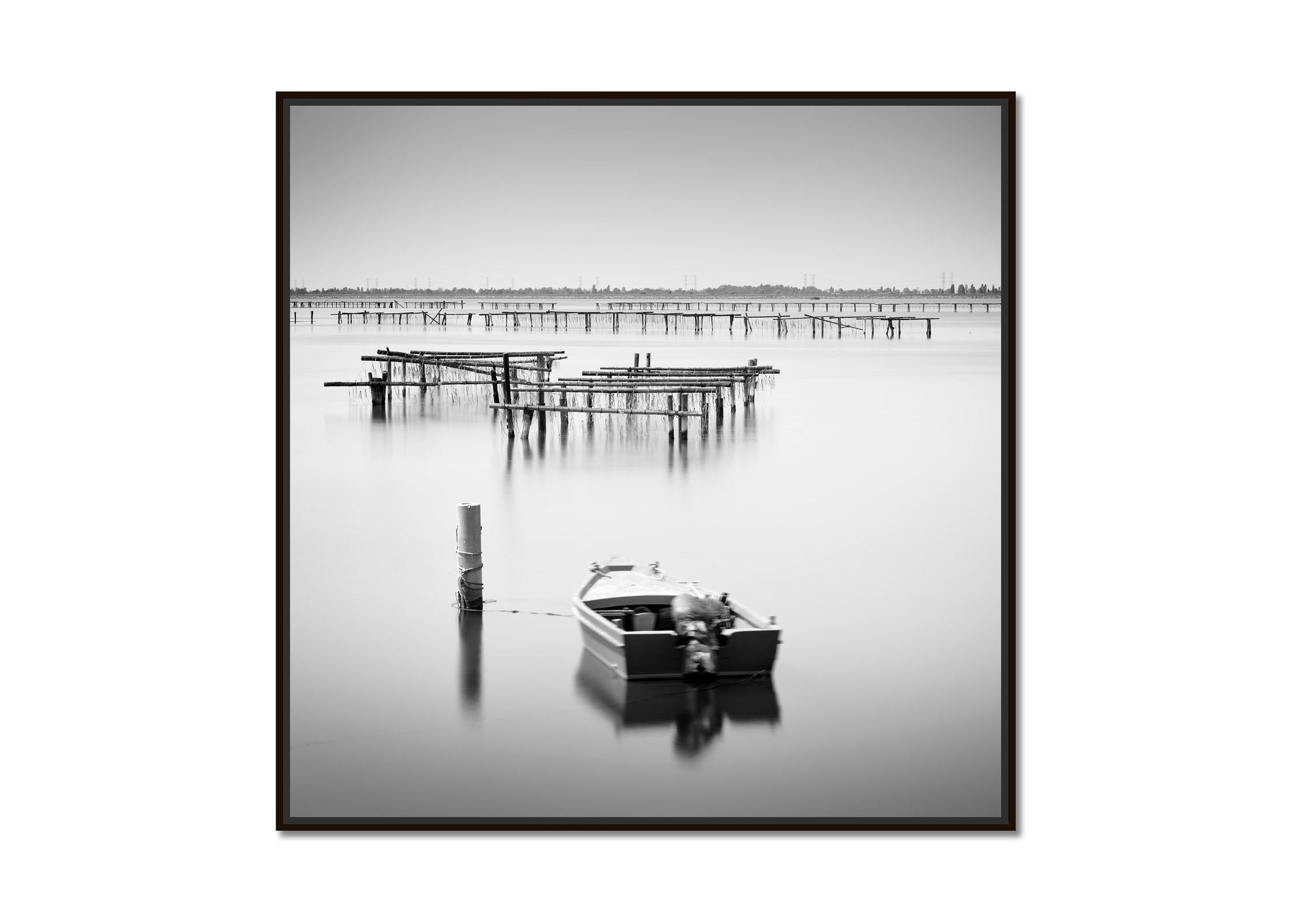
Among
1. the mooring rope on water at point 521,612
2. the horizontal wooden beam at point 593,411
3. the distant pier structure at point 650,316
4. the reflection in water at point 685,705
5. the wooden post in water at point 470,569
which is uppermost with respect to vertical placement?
the distant pier structure at point 650,316

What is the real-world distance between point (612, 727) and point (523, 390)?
17170mm

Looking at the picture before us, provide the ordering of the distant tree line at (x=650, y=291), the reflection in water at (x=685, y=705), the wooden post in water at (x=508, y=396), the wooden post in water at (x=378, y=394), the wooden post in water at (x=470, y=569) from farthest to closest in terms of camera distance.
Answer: the wooden post in water at (x=378, y=394), the wooden post in water at (x=508, y=396), the distant tree line at (x=650, y=291), the wooden post in water at (x=470, y=569), the reflection in water at (x=685, y=705)

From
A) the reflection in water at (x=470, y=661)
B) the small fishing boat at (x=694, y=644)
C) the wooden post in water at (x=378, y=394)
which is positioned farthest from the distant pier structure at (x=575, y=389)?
the small fishing boat at (x=694, y=644)

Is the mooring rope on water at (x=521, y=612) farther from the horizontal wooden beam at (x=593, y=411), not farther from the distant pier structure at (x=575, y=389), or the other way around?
the distant pier structure at (x=575, y=389)

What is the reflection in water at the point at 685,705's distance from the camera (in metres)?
9.23

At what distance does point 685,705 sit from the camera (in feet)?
31.5

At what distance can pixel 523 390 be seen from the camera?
26.1m

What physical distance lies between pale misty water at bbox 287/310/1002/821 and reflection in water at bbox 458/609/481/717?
32 mm

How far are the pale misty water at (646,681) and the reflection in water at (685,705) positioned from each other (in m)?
0.02

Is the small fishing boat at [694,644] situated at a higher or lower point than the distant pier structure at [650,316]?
lower

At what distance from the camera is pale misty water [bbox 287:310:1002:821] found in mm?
8500

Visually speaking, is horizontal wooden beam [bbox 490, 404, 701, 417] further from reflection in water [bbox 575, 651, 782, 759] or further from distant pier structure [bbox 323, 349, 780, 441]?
reflection in water [bbox 575, 651, 782, 759]

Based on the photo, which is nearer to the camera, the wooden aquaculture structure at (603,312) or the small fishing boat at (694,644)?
the small fishing boat at (694,644)

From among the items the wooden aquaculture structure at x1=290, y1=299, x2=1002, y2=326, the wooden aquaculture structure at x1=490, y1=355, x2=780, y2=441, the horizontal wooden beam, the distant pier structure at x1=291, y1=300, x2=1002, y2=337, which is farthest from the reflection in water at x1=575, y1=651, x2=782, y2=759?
the wooden aquaculture structure at x1=290, y1=299, x2=1002, y2=326
